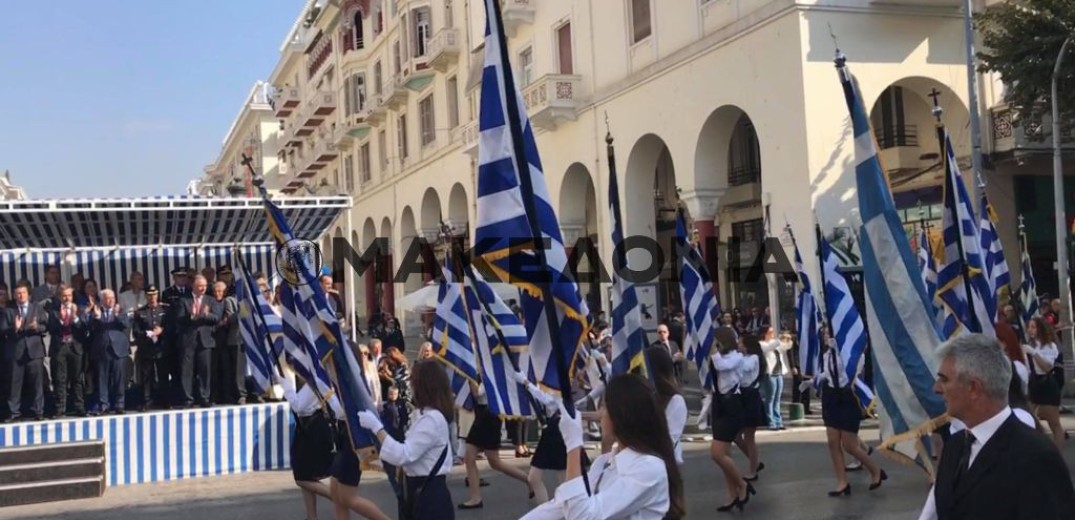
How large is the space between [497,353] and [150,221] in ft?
22.8

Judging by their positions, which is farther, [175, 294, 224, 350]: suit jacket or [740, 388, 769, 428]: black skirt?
[175, 294, 224, 350]: suit jacket

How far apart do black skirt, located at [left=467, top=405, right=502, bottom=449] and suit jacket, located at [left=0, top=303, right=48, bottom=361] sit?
6227 mm

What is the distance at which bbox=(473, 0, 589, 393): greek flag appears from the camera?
5.52m

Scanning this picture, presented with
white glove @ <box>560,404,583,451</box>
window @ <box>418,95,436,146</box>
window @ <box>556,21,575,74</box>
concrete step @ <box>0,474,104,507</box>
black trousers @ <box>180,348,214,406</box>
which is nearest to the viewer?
white glove @ <box>560,404,583,451</box>

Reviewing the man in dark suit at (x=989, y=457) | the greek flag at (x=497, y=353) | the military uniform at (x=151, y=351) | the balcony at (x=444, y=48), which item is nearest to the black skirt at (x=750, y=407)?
the greek flag at (x=497, y=353)

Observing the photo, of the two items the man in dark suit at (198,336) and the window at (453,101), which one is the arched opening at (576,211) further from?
the man in dark suit at (198,336)

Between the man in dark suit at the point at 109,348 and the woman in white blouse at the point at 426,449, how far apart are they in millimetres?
8415

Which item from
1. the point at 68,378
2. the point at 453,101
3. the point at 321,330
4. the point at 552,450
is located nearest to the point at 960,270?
the point at 552,450

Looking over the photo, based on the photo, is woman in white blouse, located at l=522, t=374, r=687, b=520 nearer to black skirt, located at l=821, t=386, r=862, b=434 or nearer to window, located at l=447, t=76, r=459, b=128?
black skirt, located at l=821, t=386, r=862, b=434

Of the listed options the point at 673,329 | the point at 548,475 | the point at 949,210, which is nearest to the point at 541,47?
the point at 673,329

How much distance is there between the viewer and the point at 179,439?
13.2m

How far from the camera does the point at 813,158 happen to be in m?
19.6

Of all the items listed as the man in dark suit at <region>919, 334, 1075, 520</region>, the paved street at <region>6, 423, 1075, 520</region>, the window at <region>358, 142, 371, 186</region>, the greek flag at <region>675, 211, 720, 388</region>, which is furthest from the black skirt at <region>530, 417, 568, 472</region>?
the window at <region>358, 142, 371, 186</region>

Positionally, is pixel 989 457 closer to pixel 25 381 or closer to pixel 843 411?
pixel 843 411
